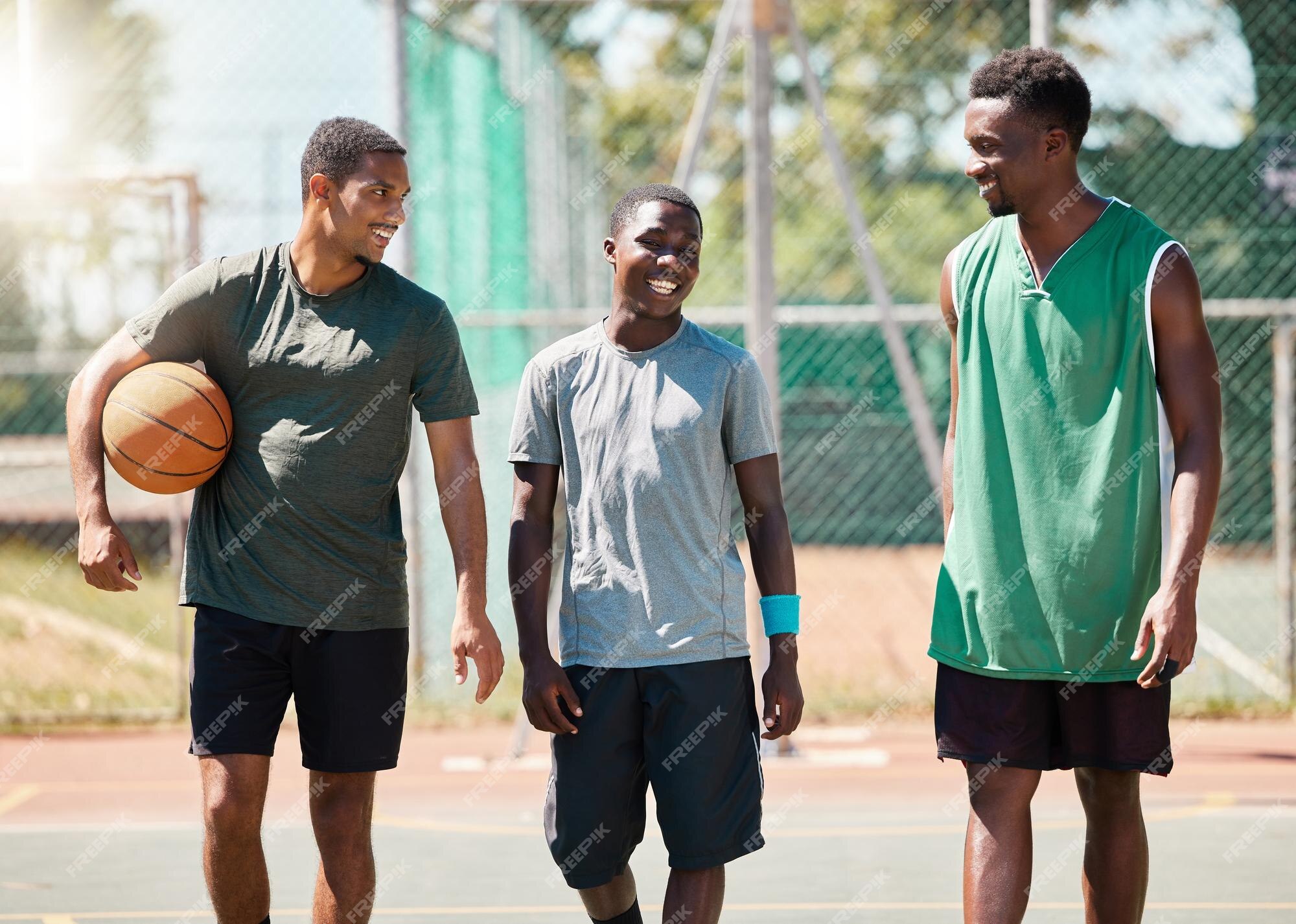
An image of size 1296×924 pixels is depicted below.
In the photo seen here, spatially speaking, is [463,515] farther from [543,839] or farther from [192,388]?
[543,839]

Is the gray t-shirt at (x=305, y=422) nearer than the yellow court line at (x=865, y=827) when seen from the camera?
Yes

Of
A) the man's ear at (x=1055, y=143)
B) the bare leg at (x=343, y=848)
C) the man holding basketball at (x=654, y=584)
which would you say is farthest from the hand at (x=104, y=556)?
the man's ear at (x=1055, y=143)

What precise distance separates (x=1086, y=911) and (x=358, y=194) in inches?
91.4

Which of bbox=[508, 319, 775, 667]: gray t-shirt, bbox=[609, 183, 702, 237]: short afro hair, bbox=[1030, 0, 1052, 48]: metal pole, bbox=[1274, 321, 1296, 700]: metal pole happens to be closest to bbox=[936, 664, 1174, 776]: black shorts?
bbox=[508, 319, 775, 667]: gray t-shirt

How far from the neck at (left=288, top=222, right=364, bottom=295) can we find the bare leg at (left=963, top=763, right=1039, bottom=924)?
6.07ft

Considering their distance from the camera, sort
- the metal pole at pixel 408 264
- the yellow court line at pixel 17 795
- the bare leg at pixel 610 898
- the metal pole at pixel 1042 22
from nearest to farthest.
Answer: the bare leg at pixel 610 898
the yellow court line at pixel 17 795
the metal pole at pixel 1042 22
the metal pole at pixel 408 264

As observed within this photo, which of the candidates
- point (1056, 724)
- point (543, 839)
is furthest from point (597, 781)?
point (543, 839)

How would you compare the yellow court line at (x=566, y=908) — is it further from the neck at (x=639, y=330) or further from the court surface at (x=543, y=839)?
the neck at (x=639, y=330)

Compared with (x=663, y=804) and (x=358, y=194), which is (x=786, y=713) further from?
(x=358, y=194)

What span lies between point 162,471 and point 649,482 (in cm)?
118

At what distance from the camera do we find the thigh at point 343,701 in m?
3.53

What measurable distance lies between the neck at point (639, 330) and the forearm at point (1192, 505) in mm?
1149

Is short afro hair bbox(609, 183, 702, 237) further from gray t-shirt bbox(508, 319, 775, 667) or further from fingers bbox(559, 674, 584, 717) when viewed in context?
fingers bbox(559, 674, 584, 717)

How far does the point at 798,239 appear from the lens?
18203 millimetres
